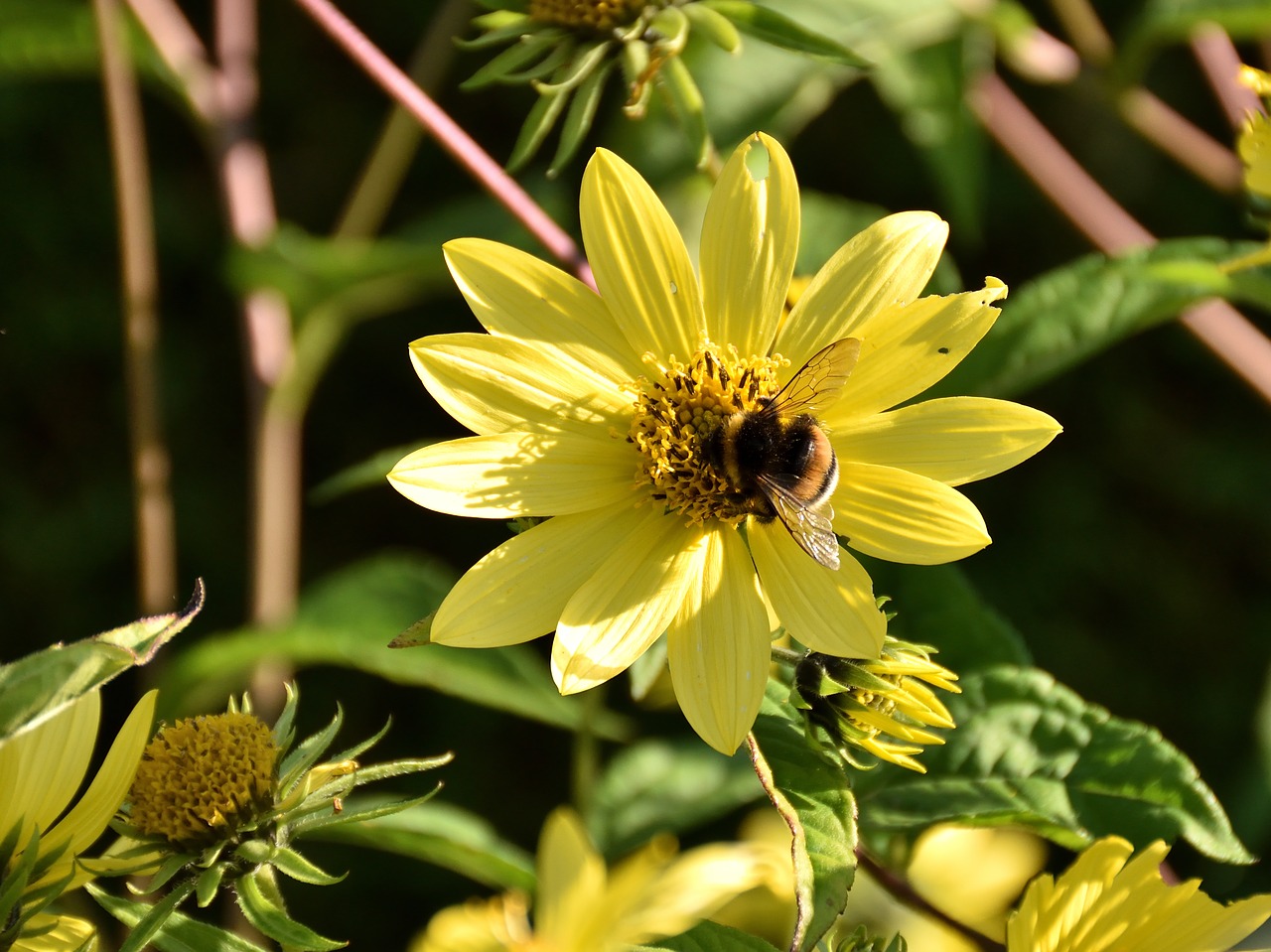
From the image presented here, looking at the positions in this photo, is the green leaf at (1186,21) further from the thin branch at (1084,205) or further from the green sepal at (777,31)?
the green sepal at (777,31)

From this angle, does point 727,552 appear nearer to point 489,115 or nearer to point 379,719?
point 379,719

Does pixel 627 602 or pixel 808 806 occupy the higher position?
pixel 627 602

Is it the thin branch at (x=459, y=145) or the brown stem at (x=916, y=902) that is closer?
the brown stem at (x=916, y=902)

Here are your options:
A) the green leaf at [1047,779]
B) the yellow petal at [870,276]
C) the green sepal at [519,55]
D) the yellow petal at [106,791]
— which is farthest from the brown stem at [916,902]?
the green sepal at [519,55]

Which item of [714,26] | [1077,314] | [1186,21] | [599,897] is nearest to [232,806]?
[599,897]

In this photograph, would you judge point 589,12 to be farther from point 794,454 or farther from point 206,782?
point 206,782

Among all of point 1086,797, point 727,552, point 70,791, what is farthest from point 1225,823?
point 70,791

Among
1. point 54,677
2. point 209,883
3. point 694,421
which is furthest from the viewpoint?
point 694,421
